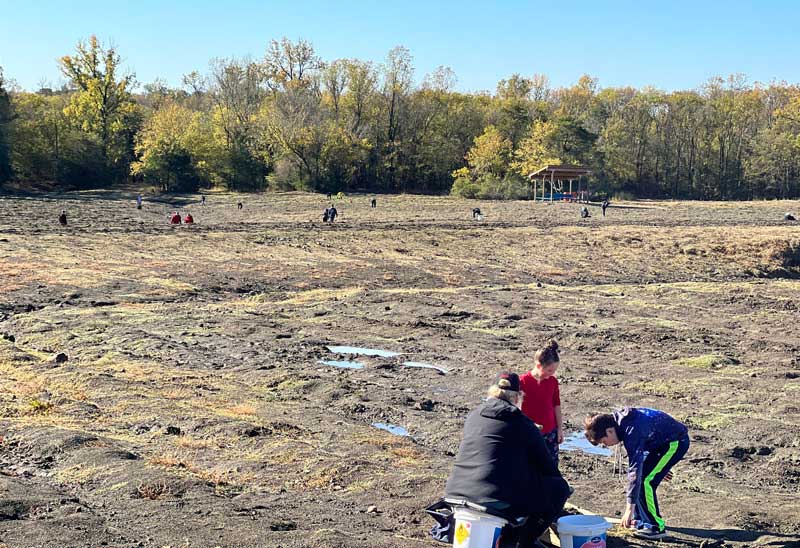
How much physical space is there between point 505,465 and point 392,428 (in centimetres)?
640

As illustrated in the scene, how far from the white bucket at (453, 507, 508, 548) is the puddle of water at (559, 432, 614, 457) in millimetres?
5576

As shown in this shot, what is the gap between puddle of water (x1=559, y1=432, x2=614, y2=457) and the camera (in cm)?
1139

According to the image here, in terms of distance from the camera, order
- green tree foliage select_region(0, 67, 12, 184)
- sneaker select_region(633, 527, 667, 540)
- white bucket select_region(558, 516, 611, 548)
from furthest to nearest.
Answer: green tree foliage select_region(0, 67, 12, 184) < sneaker select_region(633, 527, 667, 540) < white bucket select_region(558, 516, 611, 548)

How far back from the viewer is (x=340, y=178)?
7731 centimetres

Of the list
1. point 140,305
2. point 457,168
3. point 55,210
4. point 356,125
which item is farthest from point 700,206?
point 140,305

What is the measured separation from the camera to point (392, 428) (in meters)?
12.3

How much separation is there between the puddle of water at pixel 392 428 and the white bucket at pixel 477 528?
5.93m

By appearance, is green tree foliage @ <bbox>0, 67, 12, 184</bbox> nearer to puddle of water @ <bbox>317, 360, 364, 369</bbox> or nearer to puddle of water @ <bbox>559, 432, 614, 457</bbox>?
puddle of water @ <bbox>317, 360, 364, 369</bbox>

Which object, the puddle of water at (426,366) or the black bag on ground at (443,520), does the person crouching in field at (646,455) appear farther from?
the puddle of water at (426,366)

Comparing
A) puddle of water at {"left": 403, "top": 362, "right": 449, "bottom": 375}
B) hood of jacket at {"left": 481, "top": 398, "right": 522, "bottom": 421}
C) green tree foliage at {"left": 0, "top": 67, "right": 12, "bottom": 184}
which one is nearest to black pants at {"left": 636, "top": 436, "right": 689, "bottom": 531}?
hood of jacket at {"left": 481, "top": 398, "right": 522, "bottom": 421}

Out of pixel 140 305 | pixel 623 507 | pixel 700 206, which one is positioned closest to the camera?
pixel 623 507

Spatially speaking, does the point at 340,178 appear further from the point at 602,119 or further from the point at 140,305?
the point at 140,305

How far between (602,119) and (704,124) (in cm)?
957

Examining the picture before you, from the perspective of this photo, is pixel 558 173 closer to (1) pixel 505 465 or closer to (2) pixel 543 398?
(2) pixel 543 398
